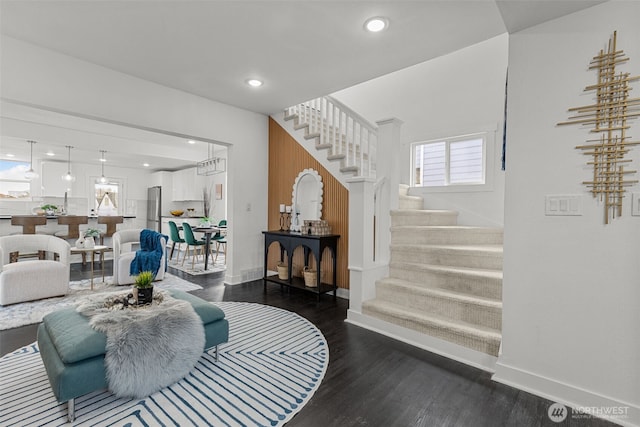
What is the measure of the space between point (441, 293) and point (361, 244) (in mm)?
878

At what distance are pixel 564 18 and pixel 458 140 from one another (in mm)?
2452

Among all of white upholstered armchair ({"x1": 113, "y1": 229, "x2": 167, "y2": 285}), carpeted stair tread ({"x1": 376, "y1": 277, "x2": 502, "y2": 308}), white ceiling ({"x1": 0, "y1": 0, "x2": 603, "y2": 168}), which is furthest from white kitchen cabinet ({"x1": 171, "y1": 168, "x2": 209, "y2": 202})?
carpeted stair tread ({"x1": 376, "y1": 277, "x2": 502, "y2": 308})

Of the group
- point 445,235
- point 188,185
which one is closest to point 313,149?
point 445,235

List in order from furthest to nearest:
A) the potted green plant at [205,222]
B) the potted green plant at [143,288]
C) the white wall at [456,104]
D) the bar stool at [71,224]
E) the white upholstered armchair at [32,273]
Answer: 1. the potted green plant at [205,222]
2. the bar stool at [71,224]
3. the white wall at [456,104]
4. the white upholstered armchair at [32,273]
5. the potted green plant at [143,288]

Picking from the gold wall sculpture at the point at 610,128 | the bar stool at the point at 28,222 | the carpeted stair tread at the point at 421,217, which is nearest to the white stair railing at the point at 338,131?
the carpeted stair tread at the point at 421,217

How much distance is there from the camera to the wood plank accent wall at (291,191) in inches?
154

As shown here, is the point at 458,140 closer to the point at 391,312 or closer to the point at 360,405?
the point at 391,312

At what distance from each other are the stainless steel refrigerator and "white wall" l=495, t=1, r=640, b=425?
352 inches

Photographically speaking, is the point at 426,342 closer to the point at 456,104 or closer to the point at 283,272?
the point at 283,272

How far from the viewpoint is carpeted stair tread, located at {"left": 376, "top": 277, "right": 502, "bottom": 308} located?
7.93 ft

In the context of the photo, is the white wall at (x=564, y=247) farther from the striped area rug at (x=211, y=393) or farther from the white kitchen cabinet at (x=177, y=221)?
the white kitchen cabinet at (x=177, y=221)

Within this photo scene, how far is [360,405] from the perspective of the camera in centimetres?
174

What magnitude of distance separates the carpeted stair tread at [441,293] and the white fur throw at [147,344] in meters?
1.89

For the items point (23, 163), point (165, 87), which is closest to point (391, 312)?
point (165, 87)
